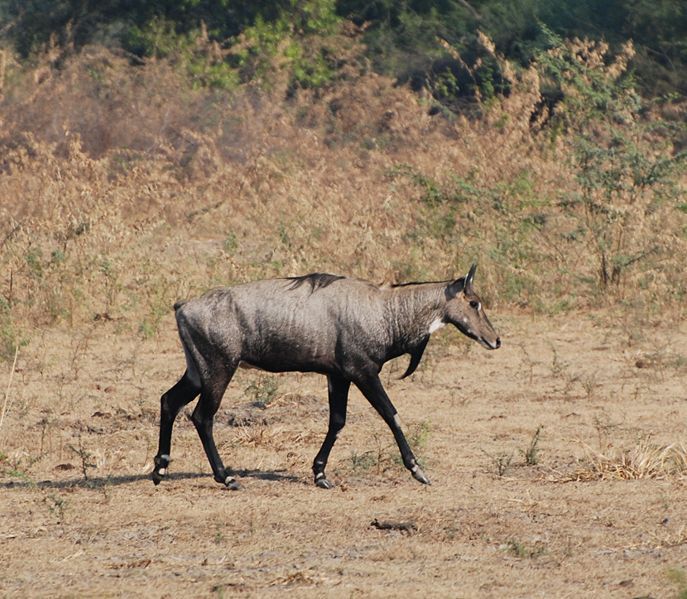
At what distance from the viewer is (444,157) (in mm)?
16516

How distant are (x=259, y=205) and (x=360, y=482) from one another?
28.0ft

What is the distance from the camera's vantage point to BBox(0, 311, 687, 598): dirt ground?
21.1ft

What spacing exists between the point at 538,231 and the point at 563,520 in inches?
322

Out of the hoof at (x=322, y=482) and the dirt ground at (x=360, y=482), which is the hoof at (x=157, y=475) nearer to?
the dirt ground at (x=360, y=482)

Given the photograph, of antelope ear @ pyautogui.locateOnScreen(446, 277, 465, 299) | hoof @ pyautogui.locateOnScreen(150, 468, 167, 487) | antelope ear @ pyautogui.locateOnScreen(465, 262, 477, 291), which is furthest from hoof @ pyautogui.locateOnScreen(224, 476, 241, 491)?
antelope ear @ pyautogui.locateOnScreen(465, 262, 477, 291)

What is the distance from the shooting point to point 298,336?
805 centimetres

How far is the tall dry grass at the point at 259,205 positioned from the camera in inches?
548

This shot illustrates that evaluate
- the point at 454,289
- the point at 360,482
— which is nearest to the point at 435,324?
the point at 454,289

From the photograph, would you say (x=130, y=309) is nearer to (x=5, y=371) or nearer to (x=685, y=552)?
(x=5, y=371)

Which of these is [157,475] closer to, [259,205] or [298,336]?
[298,336]

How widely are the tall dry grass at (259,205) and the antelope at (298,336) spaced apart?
3.92 metres

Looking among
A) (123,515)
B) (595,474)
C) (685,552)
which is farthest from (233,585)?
(595,474)

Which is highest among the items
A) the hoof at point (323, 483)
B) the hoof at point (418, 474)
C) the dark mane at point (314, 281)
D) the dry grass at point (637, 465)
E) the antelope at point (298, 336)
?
the dark mane at point (314, 281)

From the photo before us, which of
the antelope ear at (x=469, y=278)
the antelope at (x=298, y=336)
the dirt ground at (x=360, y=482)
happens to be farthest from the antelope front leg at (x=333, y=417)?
the antelope ear at (x=469, y=278)
